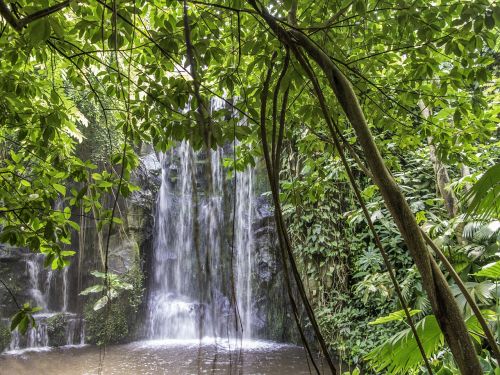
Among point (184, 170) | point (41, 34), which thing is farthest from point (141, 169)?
point (41, 34)

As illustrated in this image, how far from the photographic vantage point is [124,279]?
31.2 ft

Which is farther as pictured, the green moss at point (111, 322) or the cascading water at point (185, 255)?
the cascading water at point (185, 255)

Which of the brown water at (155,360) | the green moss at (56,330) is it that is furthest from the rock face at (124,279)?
the brown water at (155,360)

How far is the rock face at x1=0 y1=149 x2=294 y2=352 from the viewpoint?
29.0ft

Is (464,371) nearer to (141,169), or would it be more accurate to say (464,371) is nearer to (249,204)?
(249,204)

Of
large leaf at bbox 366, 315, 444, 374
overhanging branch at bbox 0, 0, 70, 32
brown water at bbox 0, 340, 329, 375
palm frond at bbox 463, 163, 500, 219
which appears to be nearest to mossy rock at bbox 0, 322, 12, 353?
brown water at bbox 0, 340, 329, 375

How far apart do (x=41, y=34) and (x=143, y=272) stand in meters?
9.44

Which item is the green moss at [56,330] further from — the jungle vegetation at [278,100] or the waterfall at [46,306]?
the jungle vegetation at [278,100]

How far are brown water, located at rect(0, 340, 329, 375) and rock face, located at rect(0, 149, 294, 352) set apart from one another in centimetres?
52

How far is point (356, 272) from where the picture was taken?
22.4 ft

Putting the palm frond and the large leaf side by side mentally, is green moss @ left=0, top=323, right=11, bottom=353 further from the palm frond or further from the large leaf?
the palm frond

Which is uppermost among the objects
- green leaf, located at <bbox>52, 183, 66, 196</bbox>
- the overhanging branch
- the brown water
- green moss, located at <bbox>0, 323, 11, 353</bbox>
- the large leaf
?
the overhanging branch

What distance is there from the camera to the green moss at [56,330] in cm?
874

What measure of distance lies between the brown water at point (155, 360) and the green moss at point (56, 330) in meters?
0.38
